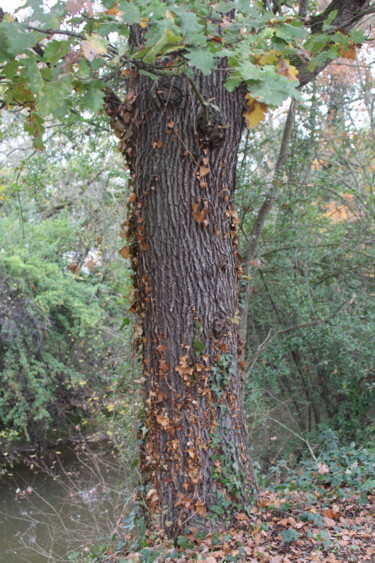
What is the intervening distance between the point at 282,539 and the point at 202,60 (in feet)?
9.20

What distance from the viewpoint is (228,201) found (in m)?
3.63

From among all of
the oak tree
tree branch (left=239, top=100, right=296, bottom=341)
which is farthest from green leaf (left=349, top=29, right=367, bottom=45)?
tree branch (left=239, top=100, right=296, bottom=341)

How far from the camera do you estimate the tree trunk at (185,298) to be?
3387 mm

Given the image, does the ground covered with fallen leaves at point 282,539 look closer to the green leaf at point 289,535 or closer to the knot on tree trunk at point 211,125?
the green leaf at point 289,535

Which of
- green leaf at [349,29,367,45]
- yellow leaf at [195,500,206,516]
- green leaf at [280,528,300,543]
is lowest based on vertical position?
green leaf at [280,528,300,543]

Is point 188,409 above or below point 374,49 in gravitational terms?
below

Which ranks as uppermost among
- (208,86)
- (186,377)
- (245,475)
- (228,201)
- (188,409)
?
(208,86)

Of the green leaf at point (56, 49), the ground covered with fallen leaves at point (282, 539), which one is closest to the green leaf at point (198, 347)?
the ground covered with fallen leaves at point (282, 539)

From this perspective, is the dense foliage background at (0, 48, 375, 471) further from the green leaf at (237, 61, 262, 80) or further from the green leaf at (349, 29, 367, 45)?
the green leaf at (237, 61, 262, 80)

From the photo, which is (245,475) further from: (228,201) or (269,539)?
(228,201)

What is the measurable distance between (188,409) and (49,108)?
2.11 metres

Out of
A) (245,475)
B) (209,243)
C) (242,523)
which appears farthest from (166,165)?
(242,523)

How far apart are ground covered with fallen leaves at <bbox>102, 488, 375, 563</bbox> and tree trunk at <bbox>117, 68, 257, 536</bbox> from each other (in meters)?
0.12

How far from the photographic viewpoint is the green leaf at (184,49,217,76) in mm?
2221
